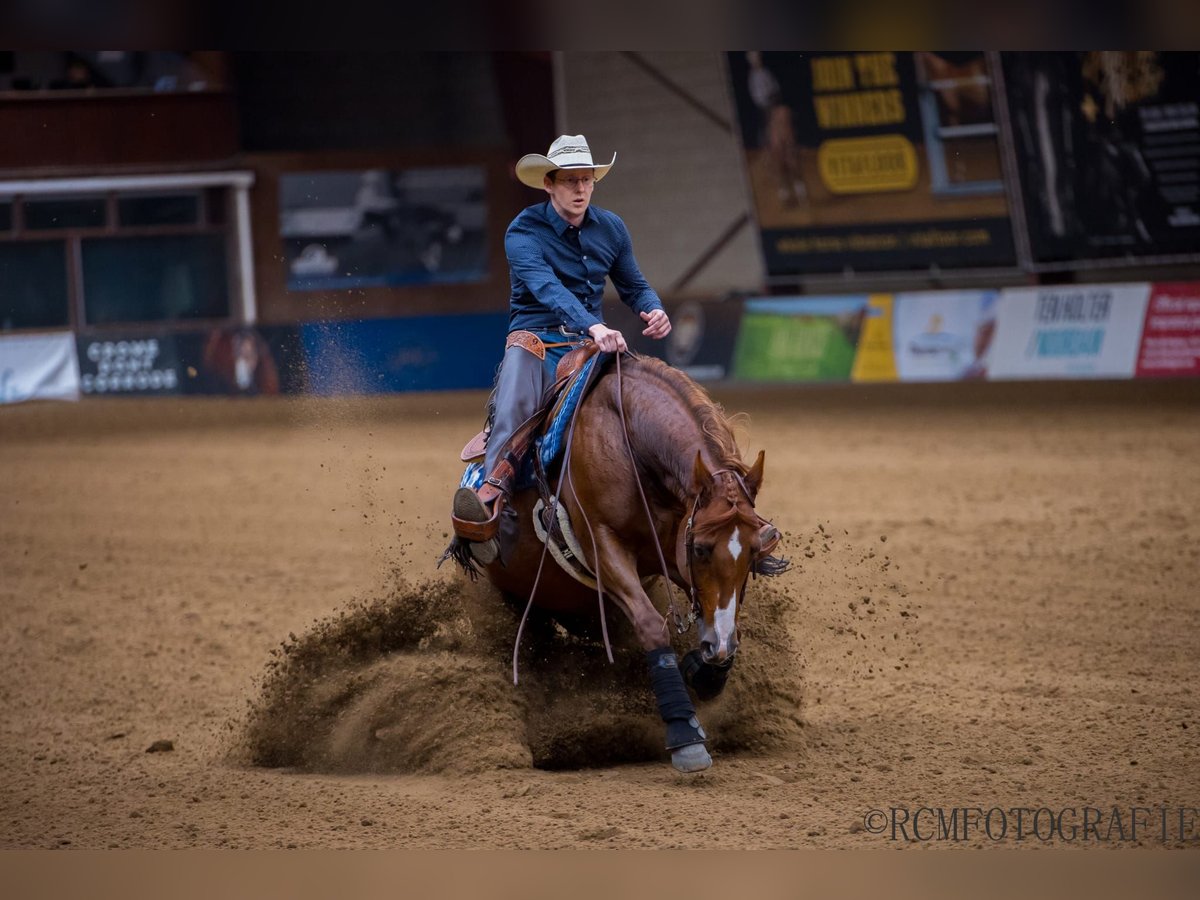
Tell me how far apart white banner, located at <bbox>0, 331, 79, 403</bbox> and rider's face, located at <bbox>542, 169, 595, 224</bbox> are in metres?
14.3

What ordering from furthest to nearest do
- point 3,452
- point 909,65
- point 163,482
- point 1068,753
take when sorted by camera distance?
point 909,65 < point 3,452 < point 163,482 < point 1068,753

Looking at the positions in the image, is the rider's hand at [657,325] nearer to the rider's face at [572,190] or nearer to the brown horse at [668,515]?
the brown horse at [668,515]

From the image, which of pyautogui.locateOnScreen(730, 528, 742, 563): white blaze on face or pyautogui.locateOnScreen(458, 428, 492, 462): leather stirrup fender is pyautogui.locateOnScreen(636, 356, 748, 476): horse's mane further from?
pyautogui.locateOnScreen(458, 428, 492, 462): leather stirrup fender

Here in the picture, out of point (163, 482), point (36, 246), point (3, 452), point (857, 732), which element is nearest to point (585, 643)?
point (857, 732)

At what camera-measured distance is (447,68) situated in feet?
68.4

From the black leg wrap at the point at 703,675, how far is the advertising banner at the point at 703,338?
519 inches

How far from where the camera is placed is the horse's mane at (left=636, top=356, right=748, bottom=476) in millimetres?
4902

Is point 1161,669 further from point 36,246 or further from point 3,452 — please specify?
point 36,246

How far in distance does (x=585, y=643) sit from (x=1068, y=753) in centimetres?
212

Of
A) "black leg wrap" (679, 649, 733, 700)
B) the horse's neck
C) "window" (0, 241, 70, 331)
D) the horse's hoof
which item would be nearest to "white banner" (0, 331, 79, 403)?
"window" (0, 241, 70, 331)

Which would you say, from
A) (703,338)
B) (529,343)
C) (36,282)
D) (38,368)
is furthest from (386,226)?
(529,343)

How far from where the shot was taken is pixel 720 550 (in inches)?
185

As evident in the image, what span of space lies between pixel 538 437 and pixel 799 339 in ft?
42.2

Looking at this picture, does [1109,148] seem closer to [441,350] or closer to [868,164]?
[868,164]
